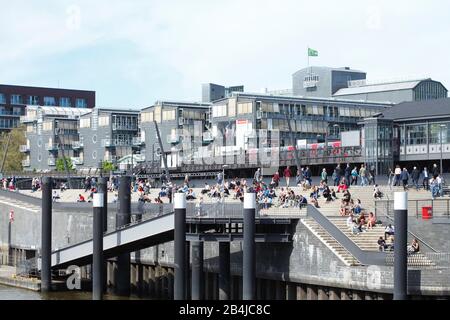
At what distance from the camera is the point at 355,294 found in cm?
4547

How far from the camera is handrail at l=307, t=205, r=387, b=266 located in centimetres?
4516

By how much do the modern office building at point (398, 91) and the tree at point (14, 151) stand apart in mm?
53105

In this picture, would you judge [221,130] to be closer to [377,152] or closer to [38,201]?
[377,152]

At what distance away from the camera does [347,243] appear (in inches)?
1849

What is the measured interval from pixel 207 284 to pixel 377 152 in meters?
38.0

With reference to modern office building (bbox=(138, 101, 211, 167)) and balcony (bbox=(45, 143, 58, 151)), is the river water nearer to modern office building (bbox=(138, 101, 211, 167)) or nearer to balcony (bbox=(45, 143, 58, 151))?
modern office building (bbox=(138, 101, 211, 167))

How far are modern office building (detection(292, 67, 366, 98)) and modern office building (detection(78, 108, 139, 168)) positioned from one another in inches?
1254

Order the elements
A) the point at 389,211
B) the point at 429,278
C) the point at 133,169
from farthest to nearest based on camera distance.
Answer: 1. the point at 133,169
2. the point at 389,211
3. the point at 429,278

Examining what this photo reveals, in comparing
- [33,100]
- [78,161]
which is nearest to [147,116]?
[78,161]

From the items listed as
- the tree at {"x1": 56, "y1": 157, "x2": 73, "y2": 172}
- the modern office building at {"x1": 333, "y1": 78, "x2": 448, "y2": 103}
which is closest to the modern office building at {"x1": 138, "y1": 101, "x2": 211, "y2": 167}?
the tree at {"x1": 56, "y1": 157, "x2": 73, "y2": 172}

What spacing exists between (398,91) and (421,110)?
217 feet

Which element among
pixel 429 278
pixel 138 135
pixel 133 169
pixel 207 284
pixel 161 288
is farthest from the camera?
pixel 138 135

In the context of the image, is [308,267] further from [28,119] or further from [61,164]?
[28,119]
